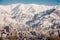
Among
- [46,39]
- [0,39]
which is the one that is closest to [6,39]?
[0,39]

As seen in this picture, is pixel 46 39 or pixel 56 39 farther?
pixel 46 39

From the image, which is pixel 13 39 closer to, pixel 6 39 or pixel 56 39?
pixel 6 39

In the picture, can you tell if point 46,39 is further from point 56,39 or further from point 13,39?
point 13,39

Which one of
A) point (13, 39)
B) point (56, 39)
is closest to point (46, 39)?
point (56, 39)

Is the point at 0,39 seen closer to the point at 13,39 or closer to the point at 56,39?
the point at 13,39

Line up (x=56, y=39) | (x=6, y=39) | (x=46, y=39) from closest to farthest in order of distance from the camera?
(x=56, y=39) < (x=6, y=39) < (x=46, y=39)

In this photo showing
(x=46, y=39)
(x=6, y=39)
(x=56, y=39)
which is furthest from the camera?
(x=46, y=39)

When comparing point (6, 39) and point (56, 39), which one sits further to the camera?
point (6, 39)

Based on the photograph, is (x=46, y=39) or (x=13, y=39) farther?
(x=46, y=39)
